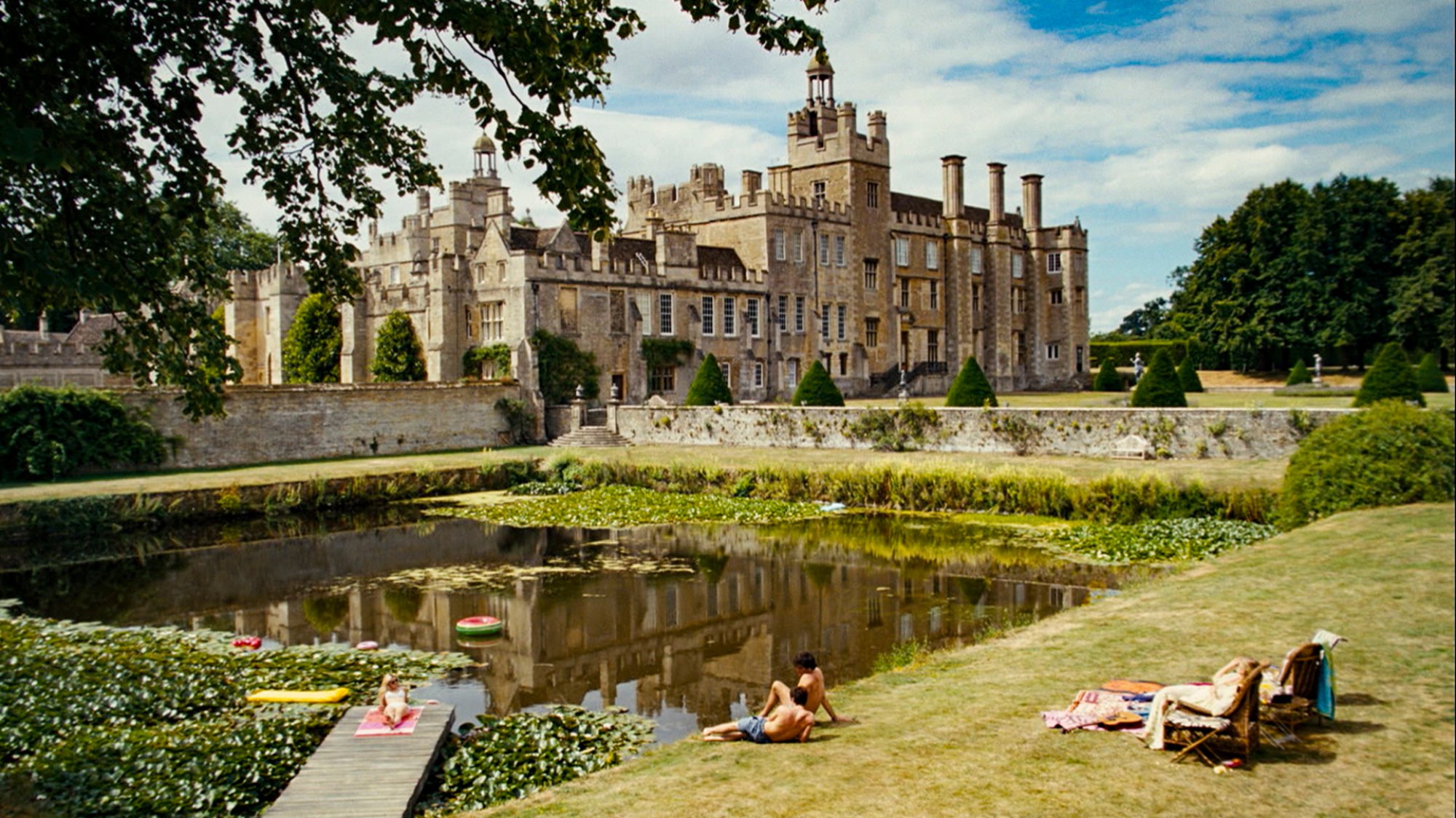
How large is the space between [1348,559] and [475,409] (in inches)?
1056

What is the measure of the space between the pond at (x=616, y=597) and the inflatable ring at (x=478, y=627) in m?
0.18

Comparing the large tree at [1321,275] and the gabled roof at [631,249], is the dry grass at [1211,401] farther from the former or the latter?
the gabled roof at [631,249]

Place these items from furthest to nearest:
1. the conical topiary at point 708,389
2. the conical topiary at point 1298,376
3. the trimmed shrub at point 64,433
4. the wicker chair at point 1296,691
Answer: the conical topiary at point 1298,376
the conical topiary at point 708,389
the trimmed shrub at point 64,433
the wicker chair at point 1296,691

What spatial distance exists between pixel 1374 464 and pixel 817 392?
63.8ft

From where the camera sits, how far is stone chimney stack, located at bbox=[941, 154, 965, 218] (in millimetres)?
51094

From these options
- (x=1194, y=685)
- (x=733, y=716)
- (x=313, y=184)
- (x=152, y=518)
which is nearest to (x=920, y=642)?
(x=733, y=716)

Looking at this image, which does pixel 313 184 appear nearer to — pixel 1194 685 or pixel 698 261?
pixel 1194 685

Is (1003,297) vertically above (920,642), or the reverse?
(1003,297)

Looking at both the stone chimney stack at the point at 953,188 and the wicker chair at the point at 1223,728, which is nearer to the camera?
the wicker chair at the point at 1223,728

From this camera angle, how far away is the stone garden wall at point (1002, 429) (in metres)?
22.9

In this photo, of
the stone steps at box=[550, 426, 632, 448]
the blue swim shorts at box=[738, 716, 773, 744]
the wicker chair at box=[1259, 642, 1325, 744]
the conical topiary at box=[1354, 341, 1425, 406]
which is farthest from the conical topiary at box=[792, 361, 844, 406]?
the wicker chair at box=[1259, 642, 1325, 744]

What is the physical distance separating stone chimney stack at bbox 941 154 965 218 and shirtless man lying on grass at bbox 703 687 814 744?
149ft

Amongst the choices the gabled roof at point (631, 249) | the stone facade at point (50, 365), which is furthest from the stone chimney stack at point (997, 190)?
the stone facade at point (50, 365)

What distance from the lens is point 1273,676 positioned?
7750 mm
